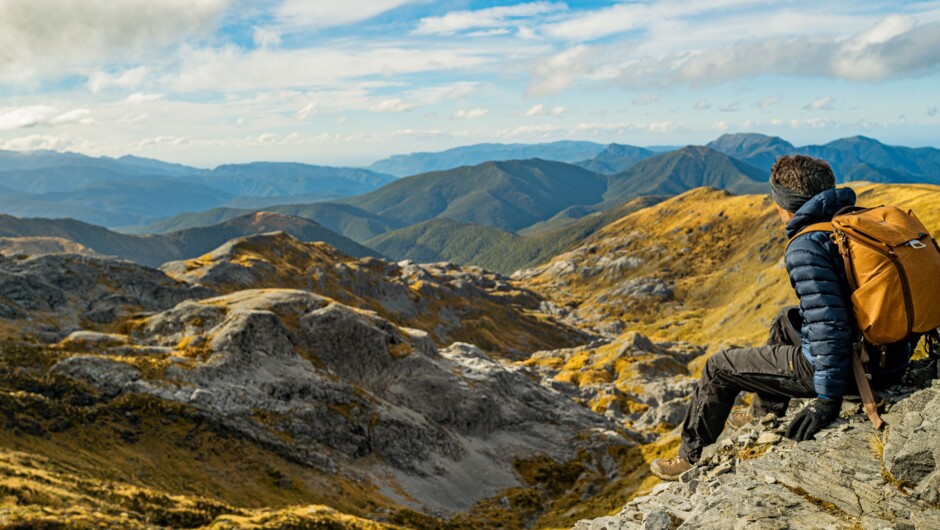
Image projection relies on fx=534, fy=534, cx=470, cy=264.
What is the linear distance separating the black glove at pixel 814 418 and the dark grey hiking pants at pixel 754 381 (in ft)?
1.34

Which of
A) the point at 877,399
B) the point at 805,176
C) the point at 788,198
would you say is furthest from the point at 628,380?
the point at 805,176

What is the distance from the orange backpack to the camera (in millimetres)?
9297

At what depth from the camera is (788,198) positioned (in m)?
11.3

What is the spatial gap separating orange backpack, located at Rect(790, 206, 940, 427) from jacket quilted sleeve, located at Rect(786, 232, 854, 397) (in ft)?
0.83

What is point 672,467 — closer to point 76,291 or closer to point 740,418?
point 740,418

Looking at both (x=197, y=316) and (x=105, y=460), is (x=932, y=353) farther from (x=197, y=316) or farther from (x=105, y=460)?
(x=197, y=316)

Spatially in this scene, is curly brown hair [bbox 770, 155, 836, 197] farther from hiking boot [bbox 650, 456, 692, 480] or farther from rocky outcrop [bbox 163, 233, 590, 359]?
rocky outcrop [bbox 163, 233, 590, 359]

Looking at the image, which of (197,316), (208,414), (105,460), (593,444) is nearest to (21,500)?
(105,460)

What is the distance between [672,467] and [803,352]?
495 cm

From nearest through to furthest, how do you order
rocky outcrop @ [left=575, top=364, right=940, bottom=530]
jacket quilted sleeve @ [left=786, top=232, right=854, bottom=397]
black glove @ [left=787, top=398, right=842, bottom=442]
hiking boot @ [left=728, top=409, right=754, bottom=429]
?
rocky outcrop @ [left=575, top=364, right=940, bottom=530] → jacket quilted sleeve @ [left=786, top=232, right=854, bottom=397] → black glove @ [left=787, top=398, right=842, bottom=442] → hiking boot @ [left=728, top=409, right=754, bottom=429]

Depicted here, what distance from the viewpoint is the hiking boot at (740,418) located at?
14211 mm

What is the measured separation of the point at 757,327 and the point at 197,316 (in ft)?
536

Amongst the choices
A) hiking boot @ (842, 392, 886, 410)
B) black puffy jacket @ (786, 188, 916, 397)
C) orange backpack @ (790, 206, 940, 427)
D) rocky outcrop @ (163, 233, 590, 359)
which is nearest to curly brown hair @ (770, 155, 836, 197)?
black puffy jacket @ (786, 188, 916, 397)

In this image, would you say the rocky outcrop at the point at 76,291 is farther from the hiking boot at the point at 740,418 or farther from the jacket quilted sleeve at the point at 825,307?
the jacket quilted sleeve at the point at 825,307
